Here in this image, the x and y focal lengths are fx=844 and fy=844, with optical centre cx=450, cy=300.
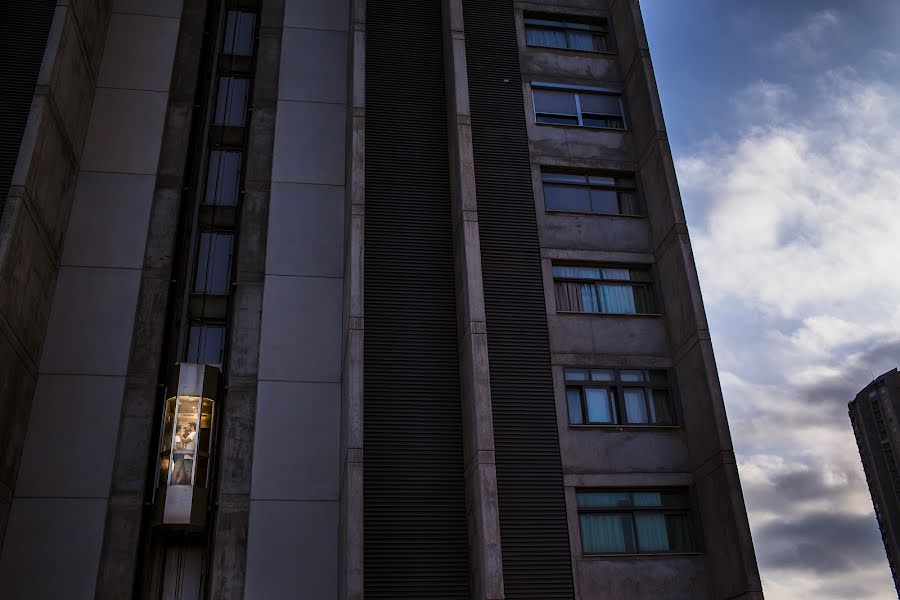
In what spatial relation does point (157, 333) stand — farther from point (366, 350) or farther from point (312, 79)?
point (312, 79)

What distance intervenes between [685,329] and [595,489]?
17.3 feet

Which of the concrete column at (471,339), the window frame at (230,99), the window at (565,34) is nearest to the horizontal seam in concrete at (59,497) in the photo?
the concrete column at (471,339)

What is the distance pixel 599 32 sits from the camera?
31172 millimetres

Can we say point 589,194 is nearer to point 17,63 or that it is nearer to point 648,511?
point 648,511

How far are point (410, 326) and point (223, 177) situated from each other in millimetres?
9296

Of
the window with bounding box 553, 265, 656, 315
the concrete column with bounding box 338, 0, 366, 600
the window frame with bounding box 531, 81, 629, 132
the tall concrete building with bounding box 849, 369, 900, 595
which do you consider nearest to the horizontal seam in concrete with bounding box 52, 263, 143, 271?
the concrete column with bounding box 338, 0, 366, 600

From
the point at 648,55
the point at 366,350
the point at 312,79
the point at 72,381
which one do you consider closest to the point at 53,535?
the point at 72,381

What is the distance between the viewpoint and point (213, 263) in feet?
87.6

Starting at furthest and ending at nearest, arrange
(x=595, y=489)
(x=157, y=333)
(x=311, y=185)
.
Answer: (x=311, y=185) → (x=157, y=333) → (x=595, y=489)

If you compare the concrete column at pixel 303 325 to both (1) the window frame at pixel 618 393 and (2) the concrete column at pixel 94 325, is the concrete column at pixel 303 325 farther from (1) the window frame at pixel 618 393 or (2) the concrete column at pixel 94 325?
(1) the window frame at pixel 618 393

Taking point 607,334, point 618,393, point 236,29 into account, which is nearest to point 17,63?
point 236,29

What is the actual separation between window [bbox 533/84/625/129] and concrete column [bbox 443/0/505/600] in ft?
11.4

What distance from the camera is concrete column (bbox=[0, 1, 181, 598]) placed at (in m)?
20.6

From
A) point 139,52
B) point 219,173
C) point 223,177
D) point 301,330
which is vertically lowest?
point 301,330
